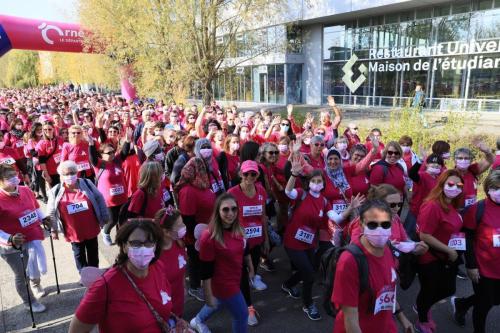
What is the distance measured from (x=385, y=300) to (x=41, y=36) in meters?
20.7

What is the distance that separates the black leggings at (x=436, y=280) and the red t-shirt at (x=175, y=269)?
2.47m

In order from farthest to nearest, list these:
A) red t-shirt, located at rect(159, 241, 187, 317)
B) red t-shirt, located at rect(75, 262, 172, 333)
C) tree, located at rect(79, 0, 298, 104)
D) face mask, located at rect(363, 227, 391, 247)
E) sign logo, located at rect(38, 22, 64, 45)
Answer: sign logo, located at rect(38, 22, 64, 45) < tree, located at rect(79, 0, 298, 104) < red t-shirt, located at rect(159, 241, 187, 317) < face mask, located at rect(363, 227, 391, 247) < red t-shirt, located at rect(75, 262, 172, 333)

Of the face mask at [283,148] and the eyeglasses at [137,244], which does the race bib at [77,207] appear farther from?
the face mask at [283,148]

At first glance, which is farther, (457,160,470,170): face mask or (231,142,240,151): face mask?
(231,142,240,151): face mask

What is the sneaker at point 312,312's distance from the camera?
13.8ft

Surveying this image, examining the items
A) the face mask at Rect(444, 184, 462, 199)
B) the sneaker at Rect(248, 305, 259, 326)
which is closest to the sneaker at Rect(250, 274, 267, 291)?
the sneaker at Rect(248, 305, 259, 326)

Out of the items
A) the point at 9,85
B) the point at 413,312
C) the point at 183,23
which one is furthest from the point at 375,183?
the point at 9,85

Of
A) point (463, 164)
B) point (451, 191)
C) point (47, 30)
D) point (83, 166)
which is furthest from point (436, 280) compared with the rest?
point (47, 30)

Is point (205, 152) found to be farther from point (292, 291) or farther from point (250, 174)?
point (292, 291)

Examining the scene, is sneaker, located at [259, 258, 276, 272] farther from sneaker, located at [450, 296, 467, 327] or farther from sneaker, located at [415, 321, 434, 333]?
sneaker, located at [450, 296, 467, 327]

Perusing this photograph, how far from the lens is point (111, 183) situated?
5.68 meters

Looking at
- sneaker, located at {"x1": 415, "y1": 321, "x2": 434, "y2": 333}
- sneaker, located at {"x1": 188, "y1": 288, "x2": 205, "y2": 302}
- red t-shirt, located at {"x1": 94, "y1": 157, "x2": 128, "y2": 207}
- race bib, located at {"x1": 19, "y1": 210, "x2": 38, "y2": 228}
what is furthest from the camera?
red t-shirt, located at {"x1": 94, "y1": 157, "x2": 128, "y2": 207}

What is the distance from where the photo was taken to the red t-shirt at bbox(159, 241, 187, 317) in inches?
121

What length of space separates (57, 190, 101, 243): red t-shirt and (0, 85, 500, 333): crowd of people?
12mm
